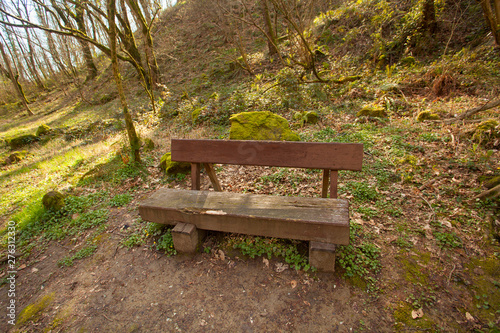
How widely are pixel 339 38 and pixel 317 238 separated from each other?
1103cm

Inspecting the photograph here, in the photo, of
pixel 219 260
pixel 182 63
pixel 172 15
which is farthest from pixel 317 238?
pixel 172 15

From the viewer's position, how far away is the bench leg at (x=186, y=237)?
7.95ft

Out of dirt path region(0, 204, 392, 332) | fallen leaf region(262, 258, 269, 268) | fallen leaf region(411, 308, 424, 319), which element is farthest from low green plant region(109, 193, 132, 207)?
fallen leaf region(411, 308, 424, 319)

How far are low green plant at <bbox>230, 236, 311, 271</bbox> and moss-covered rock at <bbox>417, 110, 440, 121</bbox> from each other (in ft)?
14.3

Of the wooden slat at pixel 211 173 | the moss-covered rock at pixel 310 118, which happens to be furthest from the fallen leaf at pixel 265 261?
the moss-covered rock at pixel 310 118

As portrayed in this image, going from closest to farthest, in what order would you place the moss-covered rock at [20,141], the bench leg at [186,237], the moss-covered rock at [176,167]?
the bench leg at [186,237] → the moss-covered rock at [176,167] → the moss-covered rock at [20,141]

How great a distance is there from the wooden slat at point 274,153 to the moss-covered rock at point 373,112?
12.7 feet

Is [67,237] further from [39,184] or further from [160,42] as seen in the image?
[160,42]

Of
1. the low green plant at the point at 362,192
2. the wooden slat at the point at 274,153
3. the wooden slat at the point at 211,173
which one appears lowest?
the low green plant at the point at 362,192

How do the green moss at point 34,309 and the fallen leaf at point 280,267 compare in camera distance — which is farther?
the fallen leaf at point 280,267

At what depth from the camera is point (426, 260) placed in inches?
85.4

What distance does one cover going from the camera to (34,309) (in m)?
2.25

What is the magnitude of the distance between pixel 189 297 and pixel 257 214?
1.04m

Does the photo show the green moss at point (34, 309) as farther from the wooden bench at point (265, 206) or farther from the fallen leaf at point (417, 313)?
the fallen leaf at point (417, 313)
